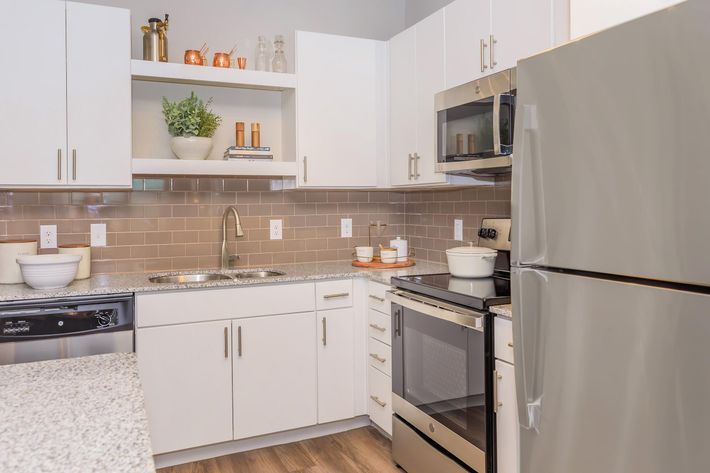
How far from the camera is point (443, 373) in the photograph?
2256 millimetres

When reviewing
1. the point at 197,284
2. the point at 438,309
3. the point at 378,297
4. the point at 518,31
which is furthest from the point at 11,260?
the point at 518,31

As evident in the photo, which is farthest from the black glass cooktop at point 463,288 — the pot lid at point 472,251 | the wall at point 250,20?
the wall at point 250,20

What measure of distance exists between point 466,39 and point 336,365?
1749mm

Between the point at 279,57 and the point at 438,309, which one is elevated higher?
the point at 279,57

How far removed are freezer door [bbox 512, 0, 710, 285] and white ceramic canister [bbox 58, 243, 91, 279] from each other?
2.28m

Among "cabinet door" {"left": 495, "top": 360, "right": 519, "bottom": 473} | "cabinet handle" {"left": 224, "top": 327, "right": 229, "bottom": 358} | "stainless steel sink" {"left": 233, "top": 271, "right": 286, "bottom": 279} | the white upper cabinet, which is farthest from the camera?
"stainless steel sink" {"left": 233, "top": 271, "right": 286, "bottom": 279}

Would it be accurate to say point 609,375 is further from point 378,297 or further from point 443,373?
point 378,297

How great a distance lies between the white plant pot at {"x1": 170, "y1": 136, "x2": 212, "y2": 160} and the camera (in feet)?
9.73

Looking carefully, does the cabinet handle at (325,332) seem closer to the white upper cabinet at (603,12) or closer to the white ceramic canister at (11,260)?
the white ceramic canister at (11,260)

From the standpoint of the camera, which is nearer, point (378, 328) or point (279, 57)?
point (378, 328)

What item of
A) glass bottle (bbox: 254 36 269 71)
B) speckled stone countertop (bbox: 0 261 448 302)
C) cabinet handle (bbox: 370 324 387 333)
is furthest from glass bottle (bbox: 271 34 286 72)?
cabinet handle (bbox: 370 324 387 333)

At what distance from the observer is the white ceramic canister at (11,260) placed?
268 centimetres

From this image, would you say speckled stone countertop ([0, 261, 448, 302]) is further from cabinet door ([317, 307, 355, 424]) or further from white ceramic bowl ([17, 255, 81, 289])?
cabinet door ([317, 307, 355, 424])

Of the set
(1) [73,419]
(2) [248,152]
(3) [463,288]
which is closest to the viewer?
(1) [73,419]
